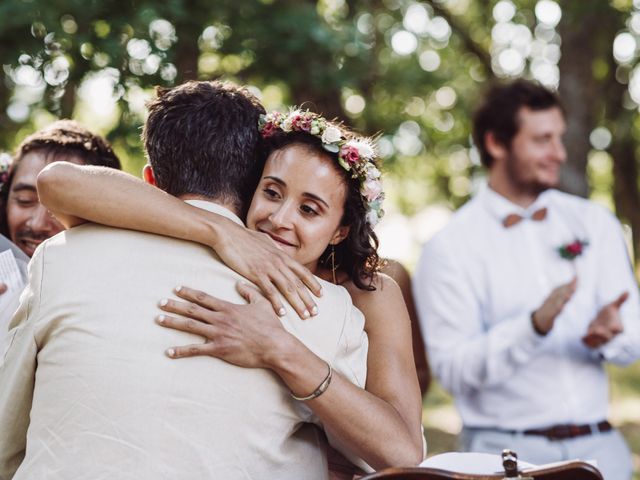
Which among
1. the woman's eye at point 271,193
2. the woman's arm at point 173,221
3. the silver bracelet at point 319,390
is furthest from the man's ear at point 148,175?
the silver bracelet at point 319,390

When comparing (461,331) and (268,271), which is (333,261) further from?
(461,331)

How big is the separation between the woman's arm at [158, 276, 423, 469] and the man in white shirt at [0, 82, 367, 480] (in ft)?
0.12

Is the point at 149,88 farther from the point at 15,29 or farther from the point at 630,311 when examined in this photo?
the point at 630,311

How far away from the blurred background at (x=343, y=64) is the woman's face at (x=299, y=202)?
5.91ft

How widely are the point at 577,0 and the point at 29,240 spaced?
17.3 ft

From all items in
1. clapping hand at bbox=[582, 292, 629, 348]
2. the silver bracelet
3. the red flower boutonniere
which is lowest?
clapping hand at bbox=[582, 292, 629, 348]

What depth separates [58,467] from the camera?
210 centimetres

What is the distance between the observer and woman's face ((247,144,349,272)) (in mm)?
2758

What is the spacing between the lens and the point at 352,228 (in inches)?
118

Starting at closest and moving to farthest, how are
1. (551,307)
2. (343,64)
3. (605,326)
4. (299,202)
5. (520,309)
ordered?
(299,202)
(551,307)
(605,326)
(520,309)
(343,64)

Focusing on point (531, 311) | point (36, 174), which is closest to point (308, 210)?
point (36, 174)

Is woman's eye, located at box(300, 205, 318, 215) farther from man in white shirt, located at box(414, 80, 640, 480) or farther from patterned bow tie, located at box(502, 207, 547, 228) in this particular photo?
patterned bow tie, located at box(502, 207, 547, 228)

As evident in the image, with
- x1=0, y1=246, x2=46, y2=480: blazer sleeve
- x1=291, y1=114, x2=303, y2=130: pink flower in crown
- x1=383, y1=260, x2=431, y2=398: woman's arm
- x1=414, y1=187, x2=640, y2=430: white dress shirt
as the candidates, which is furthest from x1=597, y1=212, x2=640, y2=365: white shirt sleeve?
x1=0, y1=246, x2=46, y2=480: blazer sleeve

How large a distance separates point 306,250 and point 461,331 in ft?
6.05
